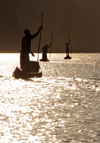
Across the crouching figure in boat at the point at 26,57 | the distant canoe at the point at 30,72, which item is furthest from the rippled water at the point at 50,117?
the crouching figure in boat at the point at 26,57

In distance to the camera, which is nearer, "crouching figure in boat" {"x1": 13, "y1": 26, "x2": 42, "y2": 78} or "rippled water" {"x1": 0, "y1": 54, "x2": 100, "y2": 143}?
"rippled water" {"x1": 0, "y1": 54, "x2": 100, "y2": 143}

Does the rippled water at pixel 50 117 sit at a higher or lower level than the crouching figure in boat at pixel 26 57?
lower

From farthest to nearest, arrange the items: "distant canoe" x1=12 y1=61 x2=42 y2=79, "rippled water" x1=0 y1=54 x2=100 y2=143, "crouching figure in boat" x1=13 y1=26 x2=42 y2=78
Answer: "crouching figure in boat" x1=13 y1=26 x2=42 y2=78 → "distant canoe" x1=12 y1=61 x2=42 y2=79 → "rippled water" x1=0 y1=54 x2=100 y2=143

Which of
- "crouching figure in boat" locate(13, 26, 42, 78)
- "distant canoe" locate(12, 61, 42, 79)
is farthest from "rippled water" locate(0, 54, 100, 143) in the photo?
"crouching figure in boat" locate(13, 26, 42, 78)

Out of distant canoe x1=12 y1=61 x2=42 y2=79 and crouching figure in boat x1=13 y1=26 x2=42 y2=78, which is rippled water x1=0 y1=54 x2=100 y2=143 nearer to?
distant canoe x1=12 y1=61 x2=42 y2=79

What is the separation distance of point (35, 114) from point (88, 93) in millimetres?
6617

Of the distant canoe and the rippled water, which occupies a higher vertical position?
the distant canoe

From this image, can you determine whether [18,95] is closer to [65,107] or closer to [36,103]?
[36,103]

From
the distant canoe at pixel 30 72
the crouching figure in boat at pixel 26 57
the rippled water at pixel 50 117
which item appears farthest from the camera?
the crouching figure in boat at pixel 26 57

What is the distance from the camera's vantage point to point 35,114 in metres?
14.4

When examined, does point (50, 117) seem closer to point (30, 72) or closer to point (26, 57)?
point (26, 57)

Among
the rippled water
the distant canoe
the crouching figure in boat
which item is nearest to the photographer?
the rippled water

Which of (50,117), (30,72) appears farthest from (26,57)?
(50,117)

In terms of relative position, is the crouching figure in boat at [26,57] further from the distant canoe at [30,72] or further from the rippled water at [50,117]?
the rippled water at [50,117]
